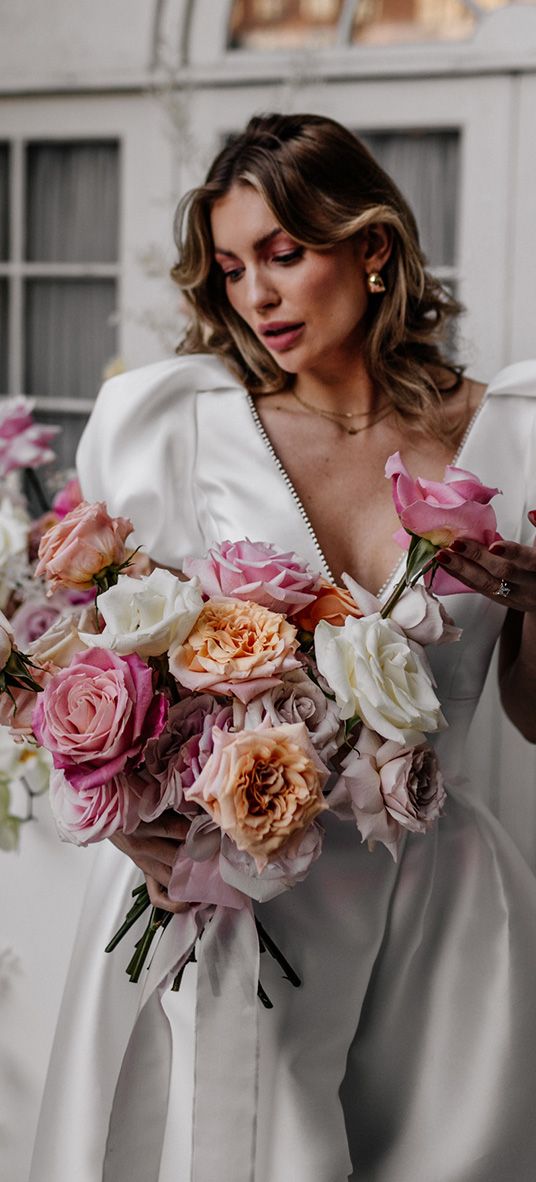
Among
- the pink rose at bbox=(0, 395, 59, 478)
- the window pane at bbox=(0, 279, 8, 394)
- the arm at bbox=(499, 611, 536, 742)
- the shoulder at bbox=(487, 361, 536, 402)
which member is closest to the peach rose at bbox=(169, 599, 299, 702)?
the arm at bbox=(499, 611, 536, 742)

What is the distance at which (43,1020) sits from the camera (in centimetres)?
169

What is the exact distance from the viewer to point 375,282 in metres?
1.64

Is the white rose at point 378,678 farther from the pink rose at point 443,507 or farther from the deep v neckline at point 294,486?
the deep v neckline at point 294,486

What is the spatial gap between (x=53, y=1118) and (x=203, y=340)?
110 cm

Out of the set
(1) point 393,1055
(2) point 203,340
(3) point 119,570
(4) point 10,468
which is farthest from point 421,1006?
(4) point 10,468

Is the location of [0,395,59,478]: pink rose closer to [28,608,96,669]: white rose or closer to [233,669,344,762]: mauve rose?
[28,608,96,669]: white rose

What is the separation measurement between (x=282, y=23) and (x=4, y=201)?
0.82 meters

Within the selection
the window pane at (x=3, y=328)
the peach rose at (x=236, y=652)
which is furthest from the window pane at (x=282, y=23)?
the peach rose at (x=236, y=652)

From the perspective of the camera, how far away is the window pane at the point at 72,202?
2738 millimetres

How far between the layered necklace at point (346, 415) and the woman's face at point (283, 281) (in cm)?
8

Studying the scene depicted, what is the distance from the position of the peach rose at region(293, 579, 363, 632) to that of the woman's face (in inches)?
19.7

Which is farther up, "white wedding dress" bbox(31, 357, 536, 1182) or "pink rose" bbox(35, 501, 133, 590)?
"pink rose" bbox(35, 501, 133, 590)

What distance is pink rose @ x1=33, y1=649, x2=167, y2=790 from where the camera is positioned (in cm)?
104

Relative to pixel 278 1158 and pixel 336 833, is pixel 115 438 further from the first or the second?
pixel 278 1158
